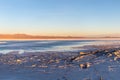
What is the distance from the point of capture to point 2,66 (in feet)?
42.7

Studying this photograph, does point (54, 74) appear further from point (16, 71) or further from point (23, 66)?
point (23, 66)

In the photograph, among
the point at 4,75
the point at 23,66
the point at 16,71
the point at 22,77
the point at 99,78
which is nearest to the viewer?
the point at 99,78

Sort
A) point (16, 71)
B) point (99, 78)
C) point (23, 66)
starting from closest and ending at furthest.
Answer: point (99, 78)
point (16, 71)
point (23, 66)

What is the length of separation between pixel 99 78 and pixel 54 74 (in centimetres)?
205

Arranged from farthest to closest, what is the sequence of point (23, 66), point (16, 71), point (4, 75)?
point (23, 66)
point (16, 71)
point (4, 75)

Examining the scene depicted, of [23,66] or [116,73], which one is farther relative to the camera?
[23,66]

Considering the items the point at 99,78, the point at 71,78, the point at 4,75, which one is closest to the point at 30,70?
the point at 4,75

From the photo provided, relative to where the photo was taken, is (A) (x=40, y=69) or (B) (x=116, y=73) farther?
(A) (x=40, y=69)

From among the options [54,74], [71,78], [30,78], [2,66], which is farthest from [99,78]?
[2,66]

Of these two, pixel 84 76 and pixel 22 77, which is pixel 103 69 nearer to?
pixel 84 76

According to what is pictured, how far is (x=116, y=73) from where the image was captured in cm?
1043

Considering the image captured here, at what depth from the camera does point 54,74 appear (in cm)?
1057

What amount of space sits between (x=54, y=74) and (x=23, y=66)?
288cm

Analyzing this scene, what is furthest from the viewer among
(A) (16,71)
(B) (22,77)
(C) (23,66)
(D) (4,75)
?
(C) (23,66)
